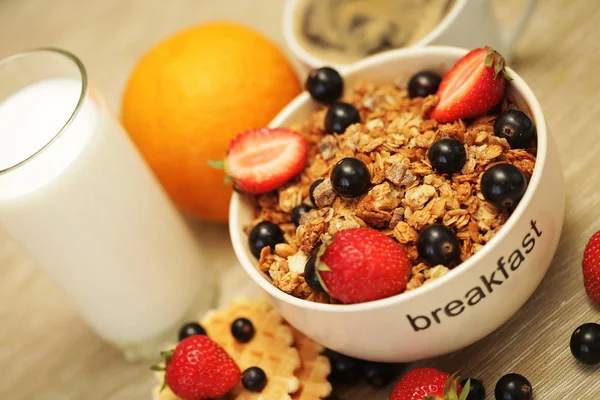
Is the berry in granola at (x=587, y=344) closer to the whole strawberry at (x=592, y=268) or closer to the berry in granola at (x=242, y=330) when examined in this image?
the whole strawberry at (x=592, y=268)

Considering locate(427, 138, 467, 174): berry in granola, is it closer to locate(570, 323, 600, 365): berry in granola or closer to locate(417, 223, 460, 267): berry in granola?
locate(417, 223, 460, 267): berry in granola

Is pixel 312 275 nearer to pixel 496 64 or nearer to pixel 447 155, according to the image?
pixel 447 155

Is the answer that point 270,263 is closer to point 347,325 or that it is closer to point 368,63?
point 347,325

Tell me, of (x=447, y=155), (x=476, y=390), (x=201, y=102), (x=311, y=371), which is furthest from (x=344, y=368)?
(x=201, y=102)

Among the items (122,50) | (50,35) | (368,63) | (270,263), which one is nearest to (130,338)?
(270,263)

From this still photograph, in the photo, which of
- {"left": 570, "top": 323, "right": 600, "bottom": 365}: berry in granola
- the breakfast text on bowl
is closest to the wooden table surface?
{"left": 570, "top": 323, "right": 600, "bottom": 365}: berry in granola
